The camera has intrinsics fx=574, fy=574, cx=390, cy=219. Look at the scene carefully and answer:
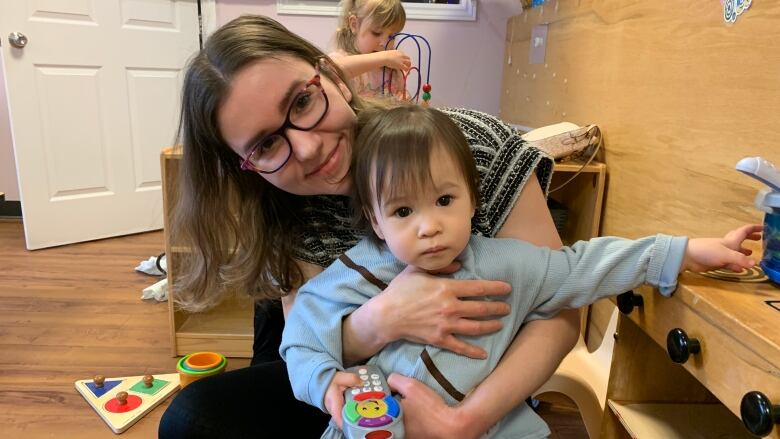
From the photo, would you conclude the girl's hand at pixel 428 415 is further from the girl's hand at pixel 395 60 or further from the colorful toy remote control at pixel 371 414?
the girl's hand at pixel 395 60

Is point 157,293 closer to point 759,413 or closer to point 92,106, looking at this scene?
point 92,106

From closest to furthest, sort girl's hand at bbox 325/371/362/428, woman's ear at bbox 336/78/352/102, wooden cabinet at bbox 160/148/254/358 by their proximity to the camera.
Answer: girl's hand at bbox 325/371/362/428 < woman's ear at bbox 336/78/352/102 < wooden cabinet at bbox 160/148/254/358

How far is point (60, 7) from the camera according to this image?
2842 millimetres

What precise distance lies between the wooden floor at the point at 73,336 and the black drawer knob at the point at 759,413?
45.9 inches

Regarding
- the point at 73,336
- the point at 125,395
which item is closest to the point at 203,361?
the point at 125,395

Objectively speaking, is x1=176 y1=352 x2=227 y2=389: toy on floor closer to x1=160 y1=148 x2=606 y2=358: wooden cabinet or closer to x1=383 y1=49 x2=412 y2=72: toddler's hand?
x1=160 y1=148 x2=606 y2=358: wooden cabinet

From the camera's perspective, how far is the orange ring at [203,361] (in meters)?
1.76

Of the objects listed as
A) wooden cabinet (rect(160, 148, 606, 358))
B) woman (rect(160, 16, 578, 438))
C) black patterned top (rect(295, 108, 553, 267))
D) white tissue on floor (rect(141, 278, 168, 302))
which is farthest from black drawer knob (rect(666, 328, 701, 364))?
white tissue on floor (rect(141, 278, 168, 302))

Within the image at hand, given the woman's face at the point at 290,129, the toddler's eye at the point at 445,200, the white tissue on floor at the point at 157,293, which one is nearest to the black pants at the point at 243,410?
the woman's face at the point at 290,129

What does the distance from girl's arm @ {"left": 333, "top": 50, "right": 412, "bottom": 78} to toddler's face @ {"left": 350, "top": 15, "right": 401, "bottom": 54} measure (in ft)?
0.88

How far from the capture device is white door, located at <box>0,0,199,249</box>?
2.82 metres

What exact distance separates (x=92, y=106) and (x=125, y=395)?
74.8 inches

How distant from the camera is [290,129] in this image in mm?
833

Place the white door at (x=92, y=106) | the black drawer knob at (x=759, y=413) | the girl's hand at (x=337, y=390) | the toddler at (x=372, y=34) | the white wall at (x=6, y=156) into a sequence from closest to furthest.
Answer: the black drawer knob at (x=759, y=413), the girl's hand at (x=337, y=390), the toddler at (x=372, y=34), the white door at (x=92, y=106), the white wall at (x=6, y=156)
